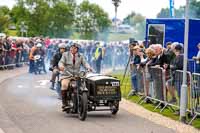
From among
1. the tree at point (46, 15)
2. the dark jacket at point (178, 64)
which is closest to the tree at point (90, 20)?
the tree at point (46, 15)

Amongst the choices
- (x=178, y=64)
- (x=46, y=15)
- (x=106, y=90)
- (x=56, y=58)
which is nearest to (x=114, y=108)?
(x=106, y=90)

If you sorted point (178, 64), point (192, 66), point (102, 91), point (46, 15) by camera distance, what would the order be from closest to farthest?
point (102, 91) → point (178, 64) → point (192, 66) → point (46, 15)

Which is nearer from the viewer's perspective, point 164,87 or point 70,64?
point 70,64

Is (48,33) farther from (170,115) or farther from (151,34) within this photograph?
(170,115)

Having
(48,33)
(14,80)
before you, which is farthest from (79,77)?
(48,33)

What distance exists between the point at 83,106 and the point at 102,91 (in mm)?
864

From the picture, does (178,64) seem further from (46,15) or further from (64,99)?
(46,15)

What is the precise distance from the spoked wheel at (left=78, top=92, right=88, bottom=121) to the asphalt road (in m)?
0.13

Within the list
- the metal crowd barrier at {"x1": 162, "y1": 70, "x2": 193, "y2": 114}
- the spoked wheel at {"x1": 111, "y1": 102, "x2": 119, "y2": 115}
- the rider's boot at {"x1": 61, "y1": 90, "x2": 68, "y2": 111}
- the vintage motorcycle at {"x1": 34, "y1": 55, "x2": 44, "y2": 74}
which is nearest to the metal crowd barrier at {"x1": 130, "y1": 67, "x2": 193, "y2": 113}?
the metal crowd barrier at {"x1": 162, "y1": 70, "x2": 193, "y2": 114}

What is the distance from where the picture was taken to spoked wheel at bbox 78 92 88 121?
1263 centimetres

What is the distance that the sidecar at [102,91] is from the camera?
43.7ft

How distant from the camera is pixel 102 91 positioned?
13.4m

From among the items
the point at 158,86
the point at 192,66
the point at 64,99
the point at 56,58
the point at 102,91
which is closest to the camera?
the point at 102,91

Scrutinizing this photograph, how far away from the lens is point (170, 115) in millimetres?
14180
